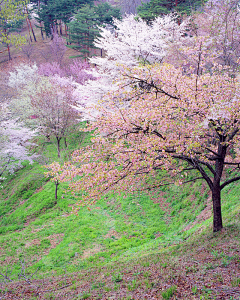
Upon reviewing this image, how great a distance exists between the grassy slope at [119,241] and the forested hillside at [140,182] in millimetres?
52

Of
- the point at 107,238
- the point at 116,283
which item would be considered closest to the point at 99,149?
the point at 116,283

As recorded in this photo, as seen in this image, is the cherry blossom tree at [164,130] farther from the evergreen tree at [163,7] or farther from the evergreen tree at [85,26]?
the evergreen tree at [85,26]

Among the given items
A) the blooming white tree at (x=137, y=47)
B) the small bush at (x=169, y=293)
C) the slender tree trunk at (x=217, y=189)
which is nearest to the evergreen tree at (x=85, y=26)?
the blooming white tree at (x=137, y=47)

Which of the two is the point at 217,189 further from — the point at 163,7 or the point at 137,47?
the point at 163,7

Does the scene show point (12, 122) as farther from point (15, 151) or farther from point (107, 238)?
point (107, 238)

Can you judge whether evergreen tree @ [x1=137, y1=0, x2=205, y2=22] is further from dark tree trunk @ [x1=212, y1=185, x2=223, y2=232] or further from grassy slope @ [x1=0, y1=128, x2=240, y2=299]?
dark tree trunk @ [x1=212, y1=185, x2=223, y2=232]

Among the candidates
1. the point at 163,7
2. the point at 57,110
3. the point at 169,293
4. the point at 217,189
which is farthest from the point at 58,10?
the point at 169,293

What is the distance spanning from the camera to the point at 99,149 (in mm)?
6578

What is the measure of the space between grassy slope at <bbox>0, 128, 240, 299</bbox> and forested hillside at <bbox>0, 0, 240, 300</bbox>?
5cm

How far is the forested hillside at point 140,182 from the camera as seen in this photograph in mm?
5176

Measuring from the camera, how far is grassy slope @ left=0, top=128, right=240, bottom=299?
4.65 m

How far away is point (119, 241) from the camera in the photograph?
994 cm

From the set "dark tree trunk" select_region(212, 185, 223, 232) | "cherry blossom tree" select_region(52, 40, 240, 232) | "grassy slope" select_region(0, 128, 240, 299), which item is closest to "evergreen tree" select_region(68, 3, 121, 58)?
"grassy slope" select_region(0, 128, 240, 299)

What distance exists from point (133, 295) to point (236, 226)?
12.9ft
